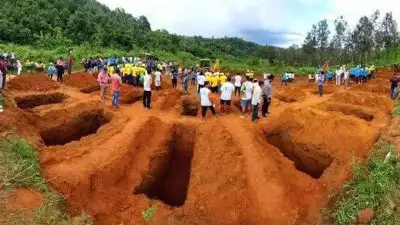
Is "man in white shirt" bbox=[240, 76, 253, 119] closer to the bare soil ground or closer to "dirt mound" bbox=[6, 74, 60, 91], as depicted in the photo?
the bare soil ground

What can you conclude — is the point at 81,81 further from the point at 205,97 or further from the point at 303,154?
the point at 303,154

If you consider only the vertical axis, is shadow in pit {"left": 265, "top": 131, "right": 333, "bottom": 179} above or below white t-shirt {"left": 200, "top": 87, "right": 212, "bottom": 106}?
below

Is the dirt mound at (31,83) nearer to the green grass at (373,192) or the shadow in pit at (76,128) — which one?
the shadow in pit at (76,128)

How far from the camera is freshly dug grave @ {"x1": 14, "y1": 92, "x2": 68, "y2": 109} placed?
62.2 ft

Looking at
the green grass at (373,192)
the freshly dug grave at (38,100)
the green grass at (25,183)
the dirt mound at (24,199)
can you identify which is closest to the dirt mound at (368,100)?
the green grass at (373,192)

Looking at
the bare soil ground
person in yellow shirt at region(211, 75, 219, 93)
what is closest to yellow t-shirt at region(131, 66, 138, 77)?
person in yellow shirt at region(211, 75, 219, 93)

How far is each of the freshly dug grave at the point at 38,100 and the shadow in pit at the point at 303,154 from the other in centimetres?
900

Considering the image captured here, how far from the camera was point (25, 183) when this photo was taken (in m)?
11.9

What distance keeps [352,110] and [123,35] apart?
40622 mm

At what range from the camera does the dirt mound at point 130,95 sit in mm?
20859

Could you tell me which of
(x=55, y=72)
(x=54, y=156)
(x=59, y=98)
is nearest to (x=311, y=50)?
→ (x=55, y=72)

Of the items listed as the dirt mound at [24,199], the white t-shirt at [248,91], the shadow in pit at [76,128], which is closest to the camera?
the dirt mound at [24,199]

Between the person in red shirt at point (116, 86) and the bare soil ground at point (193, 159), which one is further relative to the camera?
the person in red shirt at point (116, 86)

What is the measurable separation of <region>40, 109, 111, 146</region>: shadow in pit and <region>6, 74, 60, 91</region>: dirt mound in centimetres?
Answer: 417
